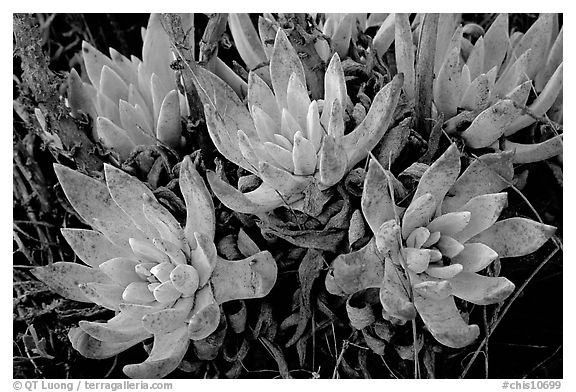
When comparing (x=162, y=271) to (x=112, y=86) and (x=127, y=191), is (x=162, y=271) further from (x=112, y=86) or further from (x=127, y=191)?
(x=112, y=86)

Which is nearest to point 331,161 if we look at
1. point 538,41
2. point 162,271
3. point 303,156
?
point 303,156

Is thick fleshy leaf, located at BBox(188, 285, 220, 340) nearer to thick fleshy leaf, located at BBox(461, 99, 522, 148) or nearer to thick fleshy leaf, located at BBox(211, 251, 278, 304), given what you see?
thick fleshy leaf, located at BBox(211, 251, 278, 304)

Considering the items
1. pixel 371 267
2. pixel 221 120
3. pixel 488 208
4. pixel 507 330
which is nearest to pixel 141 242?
pixel 221 120

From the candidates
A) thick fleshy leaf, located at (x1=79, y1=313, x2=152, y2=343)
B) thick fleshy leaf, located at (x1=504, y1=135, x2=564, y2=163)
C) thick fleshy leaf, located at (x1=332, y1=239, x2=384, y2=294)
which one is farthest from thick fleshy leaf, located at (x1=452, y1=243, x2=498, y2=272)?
thick fleshy leaf, located at (x1=79, y1=313, x2=152, y2=343)

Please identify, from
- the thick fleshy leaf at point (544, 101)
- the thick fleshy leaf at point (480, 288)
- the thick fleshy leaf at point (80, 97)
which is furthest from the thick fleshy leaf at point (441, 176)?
the thick fleshy leaf at point (80, 97)

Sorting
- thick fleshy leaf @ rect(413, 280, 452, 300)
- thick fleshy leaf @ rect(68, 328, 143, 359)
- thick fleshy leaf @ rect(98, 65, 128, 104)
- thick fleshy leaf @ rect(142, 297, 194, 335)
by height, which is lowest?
thick fleshy leaf @ rect(68, 328, 143, 359)

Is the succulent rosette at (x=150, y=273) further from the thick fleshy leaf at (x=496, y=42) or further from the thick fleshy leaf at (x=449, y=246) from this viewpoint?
the thick fleshy leaf at (x=496, y=42)

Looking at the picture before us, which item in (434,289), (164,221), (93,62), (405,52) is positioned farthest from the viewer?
(93,62)

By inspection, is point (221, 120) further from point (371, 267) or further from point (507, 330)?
point (507, 330)
